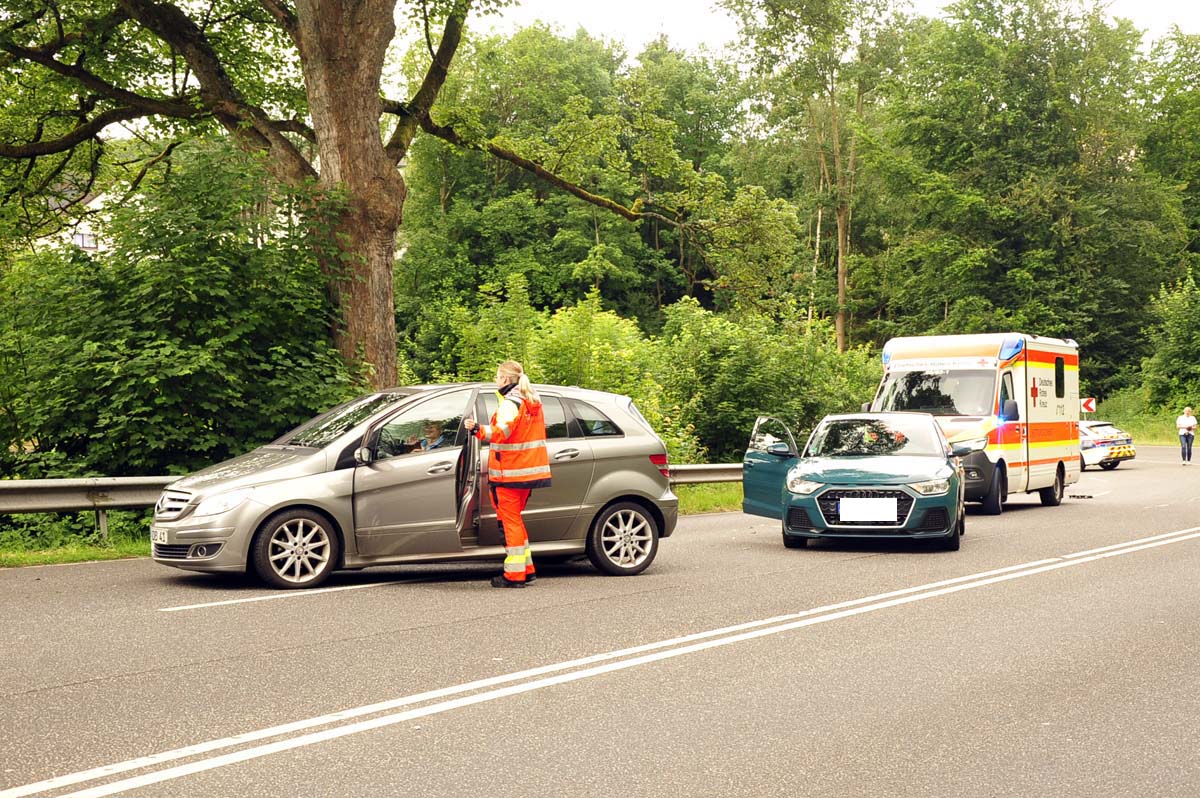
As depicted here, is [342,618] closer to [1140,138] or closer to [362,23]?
[362,23]

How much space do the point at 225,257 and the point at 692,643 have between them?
9.57m

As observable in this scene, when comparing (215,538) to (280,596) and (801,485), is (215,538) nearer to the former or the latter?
(280,596)

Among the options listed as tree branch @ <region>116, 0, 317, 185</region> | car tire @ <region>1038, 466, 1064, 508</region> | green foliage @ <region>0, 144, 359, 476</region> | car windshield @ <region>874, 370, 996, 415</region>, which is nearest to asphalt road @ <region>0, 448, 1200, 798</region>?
green foliage @ <region>0, 144, 359, 476</region>

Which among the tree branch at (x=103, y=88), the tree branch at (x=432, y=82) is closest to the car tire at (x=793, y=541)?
the tree branch at (x=432, y=82)

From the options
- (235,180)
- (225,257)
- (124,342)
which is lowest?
(124,342)

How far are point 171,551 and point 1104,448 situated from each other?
32.6 metres

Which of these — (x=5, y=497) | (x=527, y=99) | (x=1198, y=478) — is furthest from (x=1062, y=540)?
(x=527, y=99)

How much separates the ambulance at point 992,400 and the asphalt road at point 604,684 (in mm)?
7547

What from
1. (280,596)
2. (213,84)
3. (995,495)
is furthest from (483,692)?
(213,84)

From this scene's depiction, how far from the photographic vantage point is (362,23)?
58.4 feet

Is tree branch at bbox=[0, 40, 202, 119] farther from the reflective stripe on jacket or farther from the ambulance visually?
the reflective stripe on jacket

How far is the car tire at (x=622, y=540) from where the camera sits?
37.1ft

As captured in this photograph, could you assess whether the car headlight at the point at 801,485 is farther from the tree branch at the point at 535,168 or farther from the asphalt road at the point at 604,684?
the tree branch at the point at 535,168

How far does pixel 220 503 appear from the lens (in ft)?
32.8
